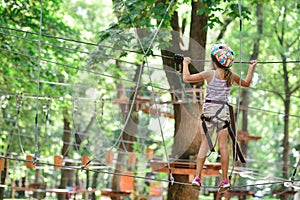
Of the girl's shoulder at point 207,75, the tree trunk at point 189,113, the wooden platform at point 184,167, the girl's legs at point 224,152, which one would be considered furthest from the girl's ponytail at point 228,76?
the tree trunk at point 189,113

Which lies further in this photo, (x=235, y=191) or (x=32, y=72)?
(x=235, y=191)

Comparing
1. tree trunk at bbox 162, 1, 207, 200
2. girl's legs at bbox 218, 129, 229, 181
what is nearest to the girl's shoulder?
girl's legs at bbox 218, 129, 229, 181

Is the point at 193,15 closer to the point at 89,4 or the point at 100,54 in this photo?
the point at 100,54

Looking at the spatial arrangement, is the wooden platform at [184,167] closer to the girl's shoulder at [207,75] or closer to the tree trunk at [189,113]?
the tree trunk at [189,113]

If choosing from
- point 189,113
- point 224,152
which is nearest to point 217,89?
point 224,152

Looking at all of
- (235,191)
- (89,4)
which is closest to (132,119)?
(235,191)

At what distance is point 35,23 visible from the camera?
10.4m

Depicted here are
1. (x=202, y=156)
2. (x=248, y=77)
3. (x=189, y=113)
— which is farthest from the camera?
(x=189, y=113)


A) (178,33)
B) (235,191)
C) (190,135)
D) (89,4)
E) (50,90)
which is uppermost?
(89,4)

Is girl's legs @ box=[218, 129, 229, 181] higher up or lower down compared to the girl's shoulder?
lower down

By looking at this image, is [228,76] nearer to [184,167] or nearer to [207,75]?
[207,75]

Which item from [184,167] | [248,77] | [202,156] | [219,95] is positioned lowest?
[184,167]

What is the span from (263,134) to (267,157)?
59.3 inches

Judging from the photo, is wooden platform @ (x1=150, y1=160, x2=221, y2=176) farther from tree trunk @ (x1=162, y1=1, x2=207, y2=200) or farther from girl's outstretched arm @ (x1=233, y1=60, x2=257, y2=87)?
girl's outstretched arm @ (x1=233, y1=60, x2=257, y2=87)
